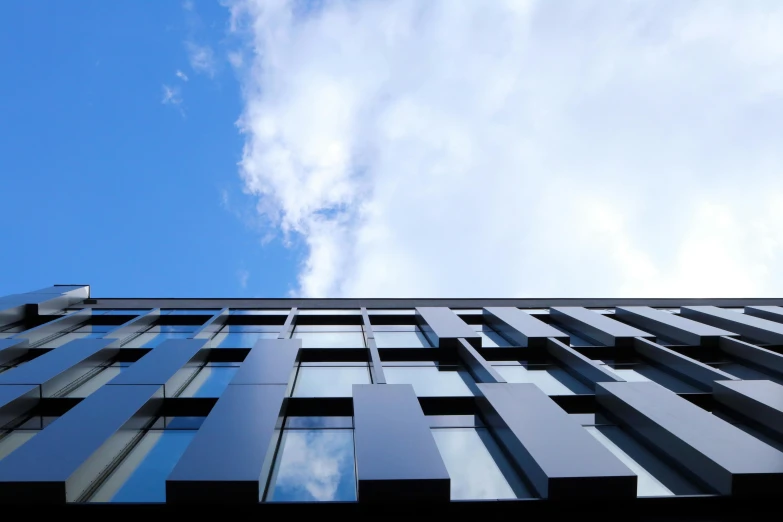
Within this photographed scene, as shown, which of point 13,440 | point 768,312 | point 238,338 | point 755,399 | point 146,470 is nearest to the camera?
point 146,470

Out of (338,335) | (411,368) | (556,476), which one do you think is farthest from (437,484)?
(338,335)

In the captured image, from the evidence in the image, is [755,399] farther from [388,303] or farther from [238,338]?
[238,338]

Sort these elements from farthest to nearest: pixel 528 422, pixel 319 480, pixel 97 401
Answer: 1. pixel 97 401
2. pixel 528 422
3. pixel 319 480

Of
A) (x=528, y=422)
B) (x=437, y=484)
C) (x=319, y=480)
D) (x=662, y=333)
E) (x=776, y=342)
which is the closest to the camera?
(x=437, y=484)

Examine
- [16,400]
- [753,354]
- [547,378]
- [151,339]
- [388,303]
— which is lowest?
[547,378]

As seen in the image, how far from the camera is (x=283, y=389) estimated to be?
9.46 m

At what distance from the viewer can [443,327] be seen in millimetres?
14297

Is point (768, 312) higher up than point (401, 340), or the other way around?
point (768, 312)

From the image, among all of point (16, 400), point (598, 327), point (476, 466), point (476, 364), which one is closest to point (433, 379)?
point (476, 364)

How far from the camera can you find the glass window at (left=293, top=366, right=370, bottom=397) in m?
10.4

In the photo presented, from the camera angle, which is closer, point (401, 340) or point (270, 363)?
point (270, 363)

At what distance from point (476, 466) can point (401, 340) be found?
7.11 metres

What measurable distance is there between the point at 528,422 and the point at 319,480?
129 inches

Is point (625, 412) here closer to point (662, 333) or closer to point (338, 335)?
point (662, 333)
